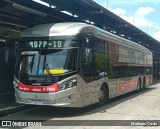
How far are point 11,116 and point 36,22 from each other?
6.65 meters

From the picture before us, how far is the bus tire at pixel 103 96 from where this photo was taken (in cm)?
1378

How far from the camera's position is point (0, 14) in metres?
15.7

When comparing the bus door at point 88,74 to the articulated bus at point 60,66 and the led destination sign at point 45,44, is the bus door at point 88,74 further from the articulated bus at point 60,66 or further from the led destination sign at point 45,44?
the led destination sign at point 45,44

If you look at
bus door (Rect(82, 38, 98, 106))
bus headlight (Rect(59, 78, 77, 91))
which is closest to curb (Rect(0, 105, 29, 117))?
bus headlight (Rect(59, 78, 77, 91))

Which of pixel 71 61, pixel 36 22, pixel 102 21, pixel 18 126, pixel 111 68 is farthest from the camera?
pixel 102 21

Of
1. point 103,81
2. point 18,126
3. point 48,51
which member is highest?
point 48,51

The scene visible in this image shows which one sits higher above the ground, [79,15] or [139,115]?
[79,15]

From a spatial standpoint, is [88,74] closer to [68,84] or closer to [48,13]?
[68,84]

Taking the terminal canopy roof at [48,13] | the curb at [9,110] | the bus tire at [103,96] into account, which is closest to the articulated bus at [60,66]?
the bus tire at [103,96]

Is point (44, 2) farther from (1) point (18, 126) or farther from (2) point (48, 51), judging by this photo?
(1) point (18, 126)

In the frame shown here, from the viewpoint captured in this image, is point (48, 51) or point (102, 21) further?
point (102, 21)

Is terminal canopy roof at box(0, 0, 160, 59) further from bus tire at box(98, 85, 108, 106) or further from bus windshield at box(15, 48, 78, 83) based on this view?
bus tire at box(98, 85, 108, 106)

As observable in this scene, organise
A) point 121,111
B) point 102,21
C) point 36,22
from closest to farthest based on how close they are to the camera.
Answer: point 121,111, point 36,22, point 102,21

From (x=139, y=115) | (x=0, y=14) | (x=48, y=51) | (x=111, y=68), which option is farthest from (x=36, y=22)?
(x=139, y=115)
